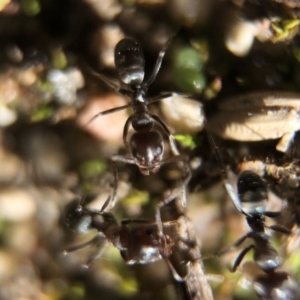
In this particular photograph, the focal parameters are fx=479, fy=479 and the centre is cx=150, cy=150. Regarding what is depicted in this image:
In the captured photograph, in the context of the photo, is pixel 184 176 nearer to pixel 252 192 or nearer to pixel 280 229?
pixel 252 192

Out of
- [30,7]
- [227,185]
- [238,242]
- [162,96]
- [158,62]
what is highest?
[30,7]

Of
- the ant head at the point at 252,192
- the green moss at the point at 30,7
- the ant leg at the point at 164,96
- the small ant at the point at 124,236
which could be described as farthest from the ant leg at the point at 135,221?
the green moss at the point at 30,7

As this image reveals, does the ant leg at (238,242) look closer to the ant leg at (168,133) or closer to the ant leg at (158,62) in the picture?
the ant leg at (168,133)

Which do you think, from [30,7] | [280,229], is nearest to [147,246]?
[280,229]

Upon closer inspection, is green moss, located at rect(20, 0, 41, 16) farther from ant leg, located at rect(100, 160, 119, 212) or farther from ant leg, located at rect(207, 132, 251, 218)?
ant leg, located at rect(207, 132, 251, 218)

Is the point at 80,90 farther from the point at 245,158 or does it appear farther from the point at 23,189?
the point at 245,158

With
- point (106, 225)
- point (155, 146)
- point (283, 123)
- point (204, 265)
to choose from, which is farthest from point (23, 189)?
point (283, 123)

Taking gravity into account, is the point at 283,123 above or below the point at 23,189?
above
